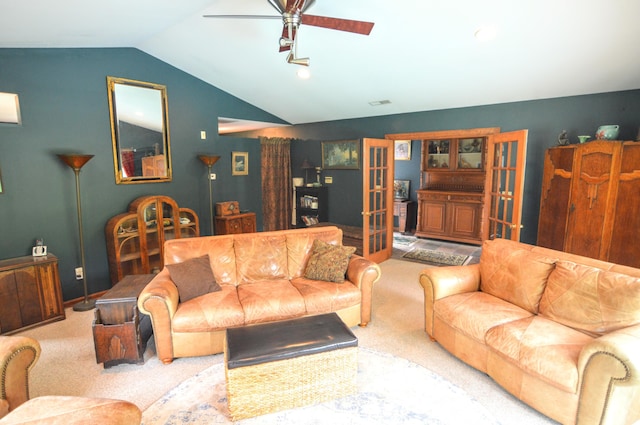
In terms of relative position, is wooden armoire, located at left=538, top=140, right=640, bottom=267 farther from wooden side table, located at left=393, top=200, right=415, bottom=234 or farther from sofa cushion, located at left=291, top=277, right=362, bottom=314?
wooden side table, located at left=393, top=200, right=415, bottom=234

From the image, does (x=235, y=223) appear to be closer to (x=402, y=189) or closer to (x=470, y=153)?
(x=402, y=189)

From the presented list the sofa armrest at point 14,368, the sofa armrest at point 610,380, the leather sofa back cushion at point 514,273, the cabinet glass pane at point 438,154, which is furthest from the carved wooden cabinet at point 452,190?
the sofa armrest at point 14,368

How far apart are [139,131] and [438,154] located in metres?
5.57

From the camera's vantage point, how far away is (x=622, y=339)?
1795 millimetres

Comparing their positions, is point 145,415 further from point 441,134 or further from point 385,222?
point 441,134

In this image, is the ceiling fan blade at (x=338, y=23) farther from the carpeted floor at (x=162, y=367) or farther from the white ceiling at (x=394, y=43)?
the carpeted floor at (x=162, y=367)

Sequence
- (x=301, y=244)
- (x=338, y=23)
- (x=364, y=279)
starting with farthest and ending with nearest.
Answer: (x=301, y=244)
(x=364, y=279)
(x=338, y=23)

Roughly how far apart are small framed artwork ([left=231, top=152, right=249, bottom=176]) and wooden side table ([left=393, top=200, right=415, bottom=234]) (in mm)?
3389

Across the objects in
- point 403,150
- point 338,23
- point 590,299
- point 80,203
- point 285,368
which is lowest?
point 285,368

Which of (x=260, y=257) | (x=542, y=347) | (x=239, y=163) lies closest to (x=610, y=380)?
(x=542, y=347)

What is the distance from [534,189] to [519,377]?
331 centimetres

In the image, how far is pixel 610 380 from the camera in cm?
174

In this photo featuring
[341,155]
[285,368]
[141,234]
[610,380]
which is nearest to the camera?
[610,380]

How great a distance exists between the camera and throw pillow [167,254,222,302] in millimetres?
2820
